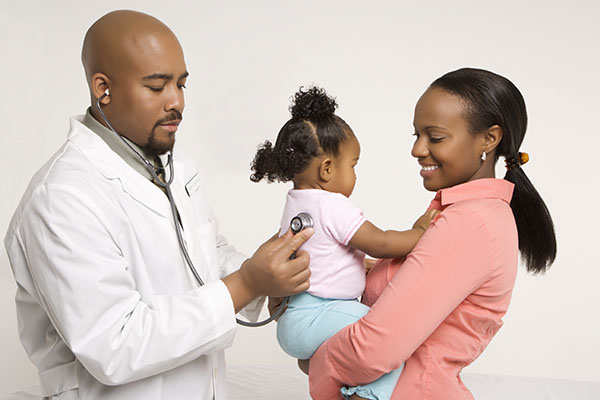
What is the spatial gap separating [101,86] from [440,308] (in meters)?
1.01

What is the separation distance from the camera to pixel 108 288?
136 cm

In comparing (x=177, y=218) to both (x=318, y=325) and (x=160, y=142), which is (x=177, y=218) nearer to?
(x=160, y=142)

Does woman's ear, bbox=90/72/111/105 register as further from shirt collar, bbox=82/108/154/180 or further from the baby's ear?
the baby's ear

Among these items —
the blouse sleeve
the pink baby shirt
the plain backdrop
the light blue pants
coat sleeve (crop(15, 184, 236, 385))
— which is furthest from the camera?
the plain backdrop

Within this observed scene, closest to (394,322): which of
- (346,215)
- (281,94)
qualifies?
(346,215)

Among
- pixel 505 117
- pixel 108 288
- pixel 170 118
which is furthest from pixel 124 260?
pixel 505 117

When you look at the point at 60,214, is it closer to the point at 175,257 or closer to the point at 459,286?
the point at 175,257

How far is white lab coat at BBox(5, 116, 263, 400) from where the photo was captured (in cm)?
135

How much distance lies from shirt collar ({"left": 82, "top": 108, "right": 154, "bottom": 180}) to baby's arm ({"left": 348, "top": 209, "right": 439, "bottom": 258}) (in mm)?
617

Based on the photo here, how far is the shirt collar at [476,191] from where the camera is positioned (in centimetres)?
160

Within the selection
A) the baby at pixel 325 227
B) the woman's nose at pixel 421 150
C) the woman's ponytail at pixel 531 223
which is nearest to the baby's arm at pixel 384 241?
the baby at pixel 325 227

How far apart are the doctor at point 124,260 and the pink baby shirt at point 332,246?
12 cm

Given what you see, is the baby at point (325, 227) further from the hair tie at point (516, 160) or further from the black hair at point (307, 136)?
the hair tie at point (516, 160)

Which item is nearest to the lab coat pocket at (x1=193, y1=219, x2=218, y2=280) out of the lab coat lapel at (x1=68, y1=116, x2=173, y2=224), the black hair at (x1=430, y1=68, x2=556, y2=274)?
the lab coat lapel at (x1=68, y1=116, x2=173, y2=224)
